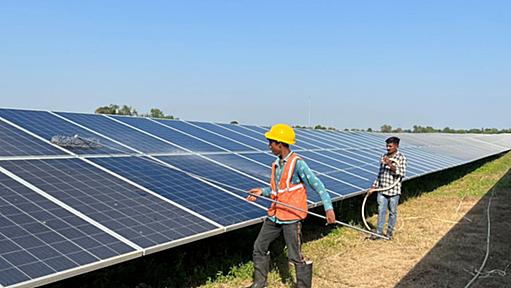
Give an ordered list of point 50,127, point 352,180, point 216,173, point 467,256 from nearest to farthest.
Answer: point 216,173, point 50,127, point 467,256, point 352,180

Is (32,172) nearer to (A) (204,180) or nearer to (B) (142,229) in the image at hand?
(B) (142,229)

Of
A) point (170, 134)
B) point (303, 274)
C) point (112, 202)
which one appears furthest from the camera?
point (170, 134)

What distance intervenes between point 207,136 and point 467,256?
19.1ft

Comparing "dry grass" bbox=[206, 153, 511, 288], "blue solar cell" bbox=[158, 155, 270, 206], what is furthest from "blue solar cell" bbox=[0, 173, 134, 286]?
"blue solar cell" bbox=[158, 155, 270, 206]

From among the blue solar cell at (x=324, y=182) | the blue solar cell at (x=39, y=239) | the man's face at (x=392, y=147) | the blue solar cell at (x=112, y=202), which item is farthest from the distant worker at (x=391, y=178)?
the blue solar cell at (x=39, y=239)

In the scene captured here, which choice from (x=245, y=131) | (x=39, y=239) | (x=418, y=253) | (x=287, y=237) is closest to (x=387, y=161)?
(x=418, y=253)

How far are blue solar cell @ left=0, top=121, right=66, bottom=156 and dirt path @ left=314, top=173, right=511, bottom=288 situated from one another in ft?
13.3

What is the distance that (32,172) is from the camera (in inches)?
205

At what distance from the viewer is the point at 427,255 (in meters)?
7.96

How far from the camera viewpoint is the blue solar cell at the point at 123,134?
781cm

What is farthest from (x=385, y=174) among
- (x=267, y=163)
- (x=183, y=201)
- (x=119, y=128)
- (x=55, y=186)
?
(x=55, y=186)

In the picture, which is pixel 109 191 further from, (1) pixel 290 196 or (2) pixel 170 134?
(2) pixel 170 134

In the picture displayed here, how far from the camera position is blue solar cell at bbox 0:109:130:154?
682 centimetres

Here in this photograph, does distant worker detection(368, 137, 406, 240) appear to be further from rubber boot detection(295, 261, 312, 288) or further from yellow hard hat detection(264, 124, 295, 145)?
yellow hard hat detection(264, 124, 295, 145)
